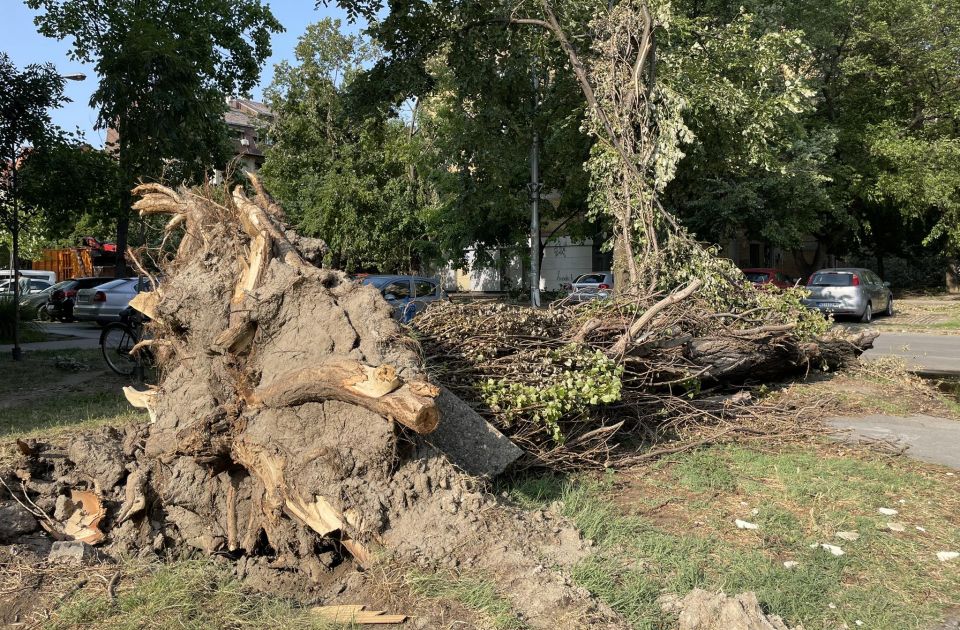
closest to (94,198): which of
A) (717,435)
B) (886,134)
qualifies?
(717,435)

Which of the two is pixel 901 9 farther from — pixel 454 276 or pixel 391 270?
pixel 454 276

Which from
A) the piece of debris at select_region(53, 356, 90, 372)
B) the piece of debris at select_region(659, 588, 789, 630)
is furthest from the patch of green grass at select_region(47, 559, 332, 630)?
the piece of debris at select_region(53, 356, 90, 372)

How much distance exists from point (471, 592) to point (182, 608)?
1.42 meters

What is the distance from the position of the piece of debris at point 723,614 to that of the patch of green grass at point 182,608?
68.3 inches

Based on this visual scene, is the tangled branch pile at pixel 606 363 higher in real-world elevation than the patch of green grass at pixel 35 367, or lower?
higher

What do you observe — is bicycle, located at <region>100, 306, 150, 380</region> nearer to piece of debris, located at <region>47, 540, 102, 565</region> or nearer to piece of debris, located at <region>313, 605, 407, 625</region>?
piece of debris, located at <region>47, 540, 102, 565</region>

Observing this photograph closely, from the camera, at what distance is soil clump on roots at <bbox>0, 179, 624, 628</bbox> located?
13.0 ft

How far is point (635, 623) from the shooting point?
11.2ft

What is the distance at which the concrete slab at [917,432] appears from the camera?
6.56 m

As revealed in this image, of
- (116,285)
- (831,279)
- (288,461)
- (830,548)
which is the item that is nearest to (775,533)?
(830,548)

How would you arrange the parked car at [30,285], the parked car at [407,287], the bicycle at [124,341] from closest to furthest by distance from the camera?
the bicycle at [124,341], the parked car at [407,287], the parked car at [30,285]

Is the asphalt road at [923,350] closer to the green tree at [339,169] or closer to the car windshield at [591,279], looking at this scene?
the car windshield at [591,279]

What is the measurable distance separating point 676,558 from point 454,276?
123 feet

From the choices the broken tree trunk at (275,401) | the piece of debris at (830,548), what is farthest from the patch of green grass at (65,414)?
the piece of debris at (830,548)
